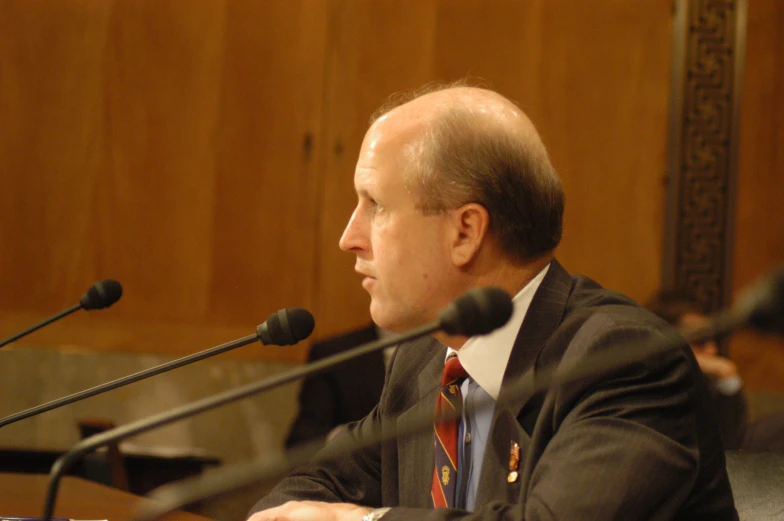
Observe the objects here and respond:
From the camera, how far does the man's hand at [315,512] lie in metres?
1.66

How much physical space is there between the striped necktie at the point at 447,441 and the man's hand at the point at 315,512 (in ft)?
0.72

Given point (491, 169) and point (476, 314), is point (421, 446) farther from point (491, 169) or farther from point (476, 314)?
point (476, 314)

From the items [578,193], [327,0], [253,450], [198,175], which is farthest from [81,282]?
[578,193]

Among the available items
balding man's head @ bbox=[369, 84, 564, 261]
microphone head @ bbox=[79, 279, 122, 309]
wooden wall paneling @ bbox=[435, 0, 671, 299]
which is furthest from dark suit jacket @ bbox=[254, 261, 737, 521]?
wooden wall paneling @ bbox=[435, 0, 671, 299]

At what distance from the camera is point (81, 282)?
15.3 ft

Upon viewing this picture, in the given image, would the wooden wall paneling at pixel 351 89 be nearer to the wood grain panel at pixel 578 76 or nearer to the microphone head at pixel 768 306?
the wood grain panel at pixel 578 76

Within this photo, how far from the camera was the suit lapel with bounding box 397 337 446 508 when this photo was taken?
6.39ft

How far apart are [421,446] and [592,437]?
547 mm

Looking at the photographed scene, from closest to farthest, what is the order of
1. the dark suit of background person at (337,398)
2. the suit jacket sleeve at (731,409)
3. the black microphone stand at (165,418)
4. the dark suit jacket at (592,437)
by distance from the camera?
1. the black microphone stand at (165,418)
2. the dark suit jacket at (592,437)
3. the dark suit of background person at (337,398)
4. the suit jacket sleeve at (731,409)

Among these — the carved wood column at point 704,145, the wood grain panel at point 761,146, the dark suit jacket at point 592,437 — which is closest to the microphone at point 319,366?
the dark suit jacket at point 592,437

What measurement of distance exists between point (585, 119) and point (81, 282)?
2.55 metres

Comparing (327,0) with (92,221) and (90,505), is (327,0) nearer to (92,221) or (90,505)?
(92,221)

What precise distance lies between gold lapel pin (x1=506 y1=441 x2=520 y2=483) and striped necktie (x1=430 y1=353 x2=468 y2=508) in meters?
0.15

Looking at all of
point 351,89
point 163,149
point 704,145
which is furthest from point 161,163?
point 704,145
